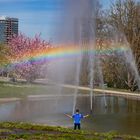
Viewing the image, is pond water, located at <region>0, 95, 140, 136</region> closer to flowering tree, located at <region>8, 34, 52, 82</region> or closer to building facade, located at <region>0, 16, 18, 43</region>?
flowering tree, located at <region>8, 34, 52, 82</region>

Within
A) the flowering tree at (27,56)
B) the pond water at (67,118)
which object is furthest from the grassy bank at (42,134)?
the flowering tree at (27,56)

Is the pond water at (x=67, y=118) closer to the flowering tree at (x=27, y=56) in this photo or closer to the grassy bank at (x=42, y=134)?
the grassy bank at (x=42, y=134)

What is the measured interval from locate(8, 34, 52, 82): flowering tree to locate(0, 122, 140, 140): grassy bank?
37373 mm

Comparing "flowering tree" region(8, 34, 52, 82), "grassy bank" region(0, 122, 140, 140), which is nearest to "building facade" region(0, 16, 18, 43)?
"flowering tree" region(8, 34, 52, 82)

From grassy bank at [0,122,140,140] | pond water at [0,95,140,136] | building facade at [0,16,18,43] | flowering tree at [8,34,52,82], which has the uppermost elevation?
building facade at [0,16,18,43]

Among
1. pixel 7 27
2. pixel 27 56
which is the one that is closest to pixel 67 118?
pixel 27 56

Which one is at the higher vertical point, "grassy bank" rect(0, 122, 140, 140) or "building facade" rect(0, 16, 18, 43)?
"building facade" rect(0, 16, 18, 43)

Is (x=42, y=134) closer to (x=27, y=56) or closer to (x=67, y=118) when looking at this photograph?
(x=67, y=118)

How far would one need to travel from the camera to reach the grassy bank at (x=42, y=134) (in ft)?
47.5

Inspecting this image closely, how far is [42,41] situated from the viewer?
67.4m

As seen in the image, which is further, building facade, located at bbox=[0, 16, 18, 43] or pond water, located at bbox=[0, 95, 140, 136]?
building facade, located at bbox=[0, 16, 18, 43]

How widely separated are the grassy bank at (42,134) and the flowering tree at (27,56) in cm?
3737

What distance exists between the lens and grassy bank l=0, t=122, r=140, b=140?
14.5m

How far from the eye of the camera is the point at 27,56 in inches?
2400
